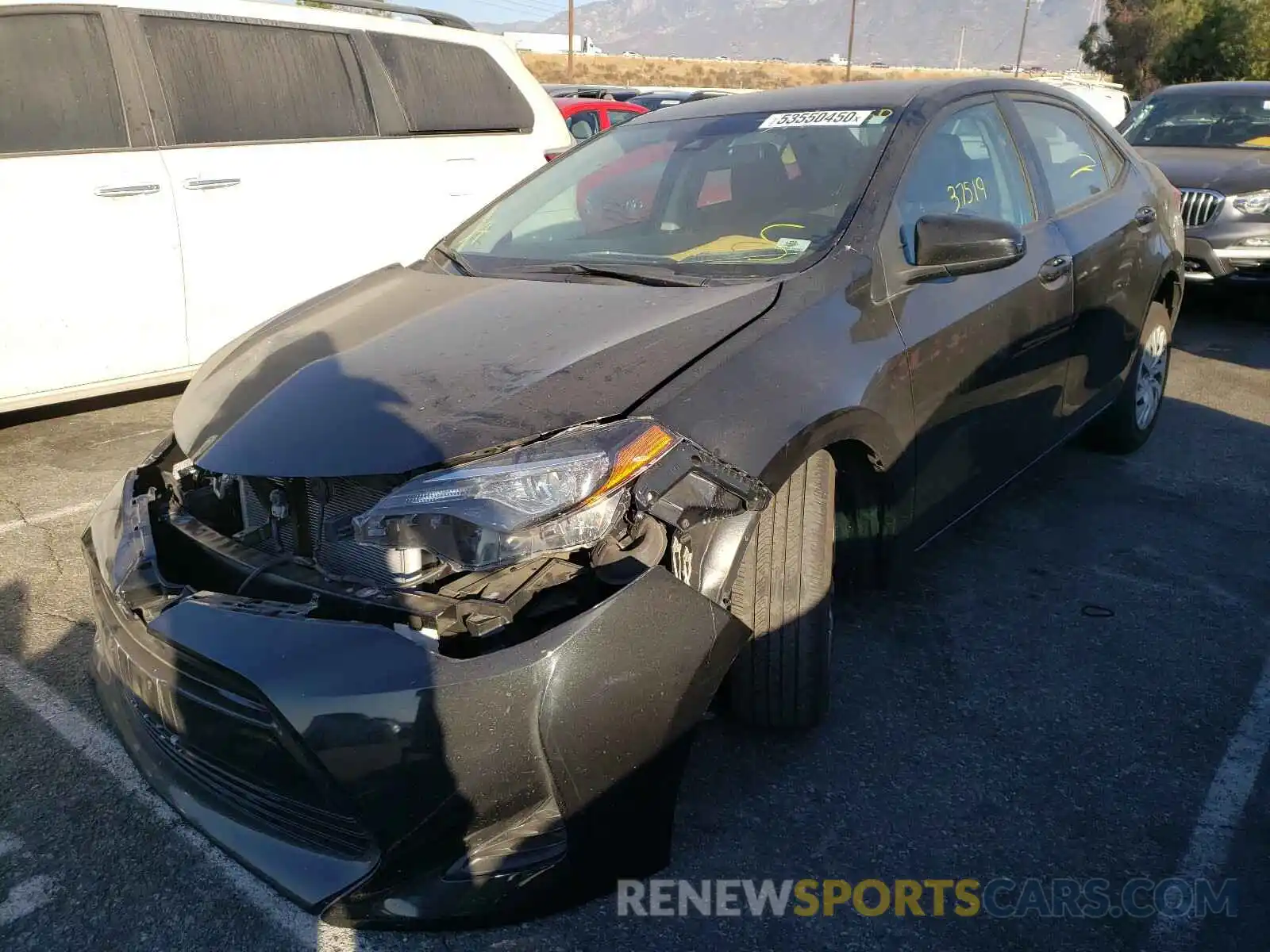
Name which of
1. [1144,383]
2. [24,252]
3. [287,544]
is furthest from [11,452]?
[1144,383]

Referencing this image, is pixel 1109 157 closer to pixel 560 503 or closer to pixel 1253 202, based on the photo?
pixel 560 503

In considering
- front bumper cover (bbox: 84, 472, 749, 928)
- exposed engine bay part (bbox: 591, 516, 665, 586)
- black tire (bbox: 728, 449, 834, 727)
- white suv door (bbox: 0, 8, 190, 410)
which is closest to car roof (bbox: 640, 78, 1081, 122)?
black tire (bbox: 728, 449, 834, 727)

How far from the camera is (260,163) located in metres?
5.20

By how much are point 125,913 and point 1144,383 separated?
4.43 metres

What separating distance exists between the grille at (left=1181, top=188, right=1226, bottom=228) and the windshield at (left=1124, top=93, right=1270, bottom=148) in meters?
1.10

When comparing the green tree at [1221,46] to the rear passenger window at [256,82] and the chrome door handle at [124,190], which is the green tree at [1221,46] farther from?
the chrome door handle at [124,190]

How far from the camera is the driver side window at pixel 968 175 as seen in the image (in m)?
3.10

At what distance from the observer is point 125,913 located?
219 centimetres

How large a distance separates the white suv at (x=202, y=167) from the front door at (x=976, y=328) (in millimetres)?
3237

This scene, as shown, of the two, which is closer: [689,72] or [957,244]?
[957,244]

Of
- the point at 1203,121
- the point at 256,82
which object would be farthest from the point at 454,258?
the point at 1203,121

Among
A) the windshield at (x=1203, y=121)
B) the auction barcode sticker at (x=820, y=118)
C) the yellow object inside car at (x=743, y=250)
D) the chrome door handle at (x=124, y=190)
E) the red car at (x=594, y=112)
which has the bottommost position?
the red car at (x=594, y=112)

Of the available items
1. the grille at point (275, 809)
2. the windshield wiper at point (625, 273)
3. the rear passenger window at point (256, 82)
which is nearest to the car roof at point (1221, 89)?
the rear passenger window at point (256, 82)

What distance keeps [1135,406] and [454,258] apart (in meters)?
3.06
